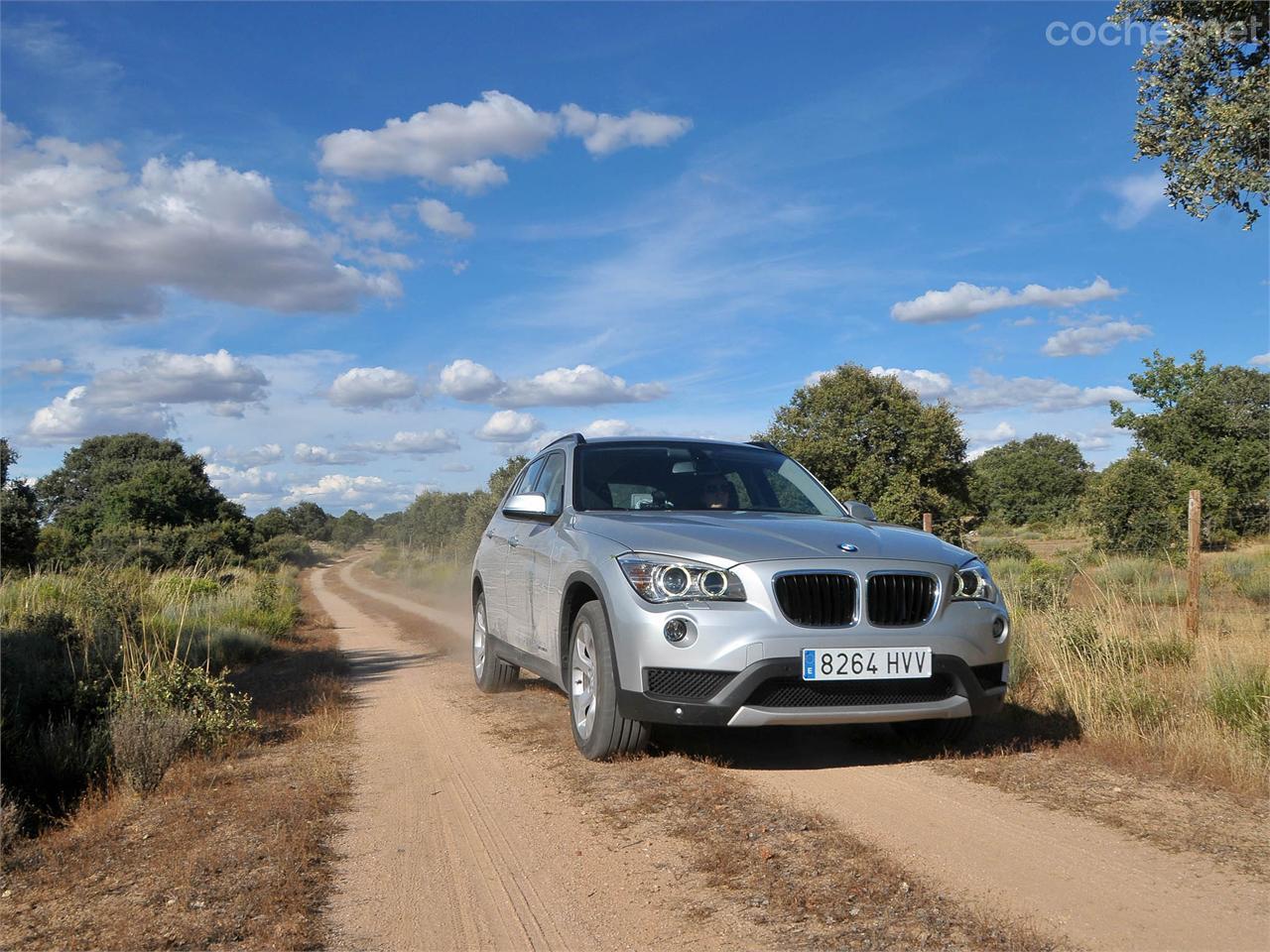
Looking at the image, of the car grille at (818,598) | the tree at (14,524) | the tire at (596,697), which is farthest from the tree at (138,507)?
the car grille at (818,598)

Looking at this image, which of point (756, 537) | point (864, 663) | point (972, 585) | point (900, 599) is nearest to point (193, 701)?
point (756, 537)

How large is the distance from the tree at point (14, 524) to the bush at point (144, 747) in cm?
2154

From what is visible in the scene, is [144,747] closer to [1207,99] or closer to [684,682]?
[684,682]

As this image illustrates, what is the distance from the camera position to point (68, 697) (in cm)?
673

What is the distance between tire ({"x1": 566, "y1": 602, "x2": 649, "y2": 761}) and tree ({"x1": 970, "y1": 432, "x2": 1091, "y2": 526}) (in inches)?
2360

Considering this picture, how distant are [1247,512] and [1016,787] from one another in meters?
33.2

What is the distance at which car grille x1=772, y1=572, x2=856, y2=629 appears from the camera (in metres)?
4.73

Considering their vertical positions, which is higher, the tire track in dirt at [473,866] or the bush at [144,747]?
the bush at [144,747]

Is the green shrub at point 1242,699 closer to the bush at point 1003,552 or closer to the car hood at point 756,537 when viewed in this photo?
the car hood at point 756,537

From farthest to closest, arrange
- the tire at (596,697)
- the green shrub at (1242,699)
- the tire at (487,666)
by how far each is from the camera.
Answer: the tire at (487,666), the green shrub at (1242,699), the tire at (596,697)

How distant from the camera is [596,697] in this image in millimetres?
5211

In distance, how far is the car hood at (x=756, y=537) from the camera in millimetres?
4887

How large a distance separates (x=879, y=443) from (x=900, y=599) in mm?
22794

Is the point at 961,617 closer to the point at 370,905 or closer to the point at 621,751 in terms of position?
the point at 621,751
